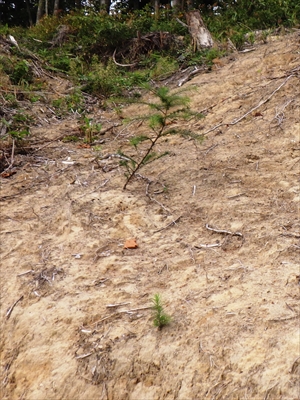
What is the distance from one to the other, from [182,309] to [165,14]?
9.04m

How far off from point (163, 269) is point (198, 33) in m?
6.11

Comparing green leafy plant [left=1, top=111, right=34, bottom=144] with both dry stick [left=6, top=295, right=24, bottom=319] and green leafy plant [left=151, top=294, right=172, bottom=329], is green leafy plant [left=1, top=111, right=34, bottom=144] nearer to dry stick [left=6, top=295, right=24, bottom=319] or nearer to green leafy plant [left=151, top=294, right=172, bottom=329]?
dry stick [left=6, top=295, right=24, bottom=319]

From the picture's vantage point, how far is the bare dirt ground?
2.45m

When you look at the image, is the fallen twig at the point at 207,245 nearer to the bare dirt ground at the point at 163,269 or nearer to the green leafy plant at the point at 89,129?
the bare dirt ground at the point at 163,269

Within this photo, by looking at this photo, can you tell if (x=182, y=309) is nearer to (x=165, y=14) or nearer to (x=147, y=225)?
(x=147, y=225)

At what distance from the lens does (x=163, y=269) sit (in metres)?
3.21

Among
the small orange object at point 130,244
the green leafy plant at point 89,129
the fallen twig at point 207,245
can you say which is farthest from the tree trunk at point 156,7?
the fallen twig at point 207,245

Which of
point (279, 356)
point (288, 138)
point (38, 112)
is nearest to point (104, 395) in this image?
point (279, 356)

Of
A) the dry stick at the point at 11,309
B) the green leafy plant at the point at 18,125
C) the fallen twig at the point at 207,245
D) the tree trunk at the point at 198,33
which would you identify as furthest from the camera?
the tree trunk at the point at 198,33

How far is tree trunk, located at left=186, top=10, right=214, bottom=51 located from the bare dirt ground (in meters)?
3.20

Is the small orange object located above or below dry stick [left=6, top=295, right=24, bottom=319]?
below

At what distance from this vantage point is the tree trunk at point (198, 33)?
26.7ft

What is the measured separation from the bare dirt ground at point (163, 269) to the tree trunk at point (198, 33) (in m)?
3.20

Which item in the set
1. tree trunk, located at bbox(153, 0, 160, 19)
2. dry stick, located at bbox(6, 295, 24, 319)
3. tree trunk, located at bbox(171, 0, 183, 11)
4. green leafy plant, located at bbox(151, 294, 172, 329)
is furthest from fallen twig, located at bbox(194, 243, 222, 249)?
tree trunk, located at bbox(171, 0, 183, 11)
